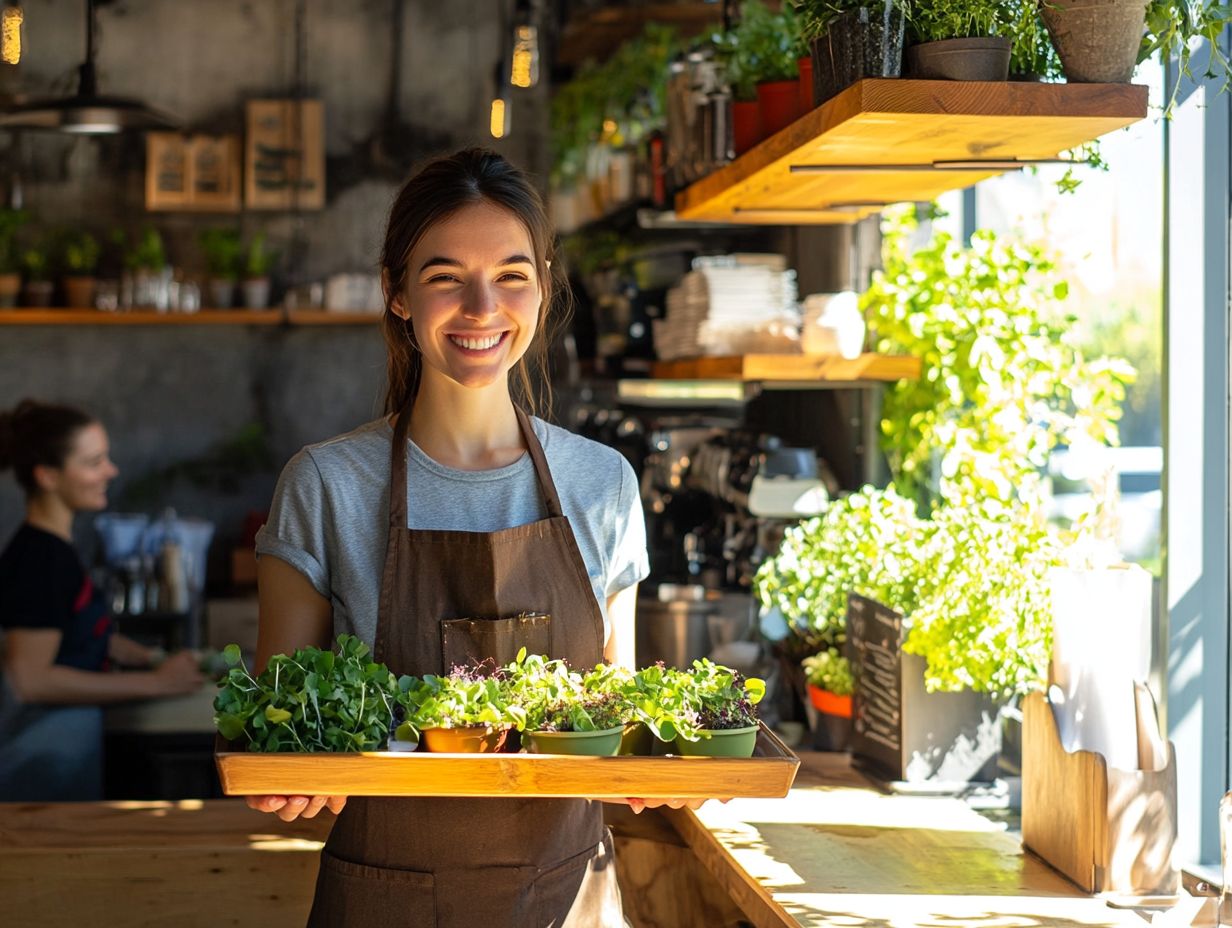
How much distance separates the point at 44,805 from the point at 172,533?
360 centimetres

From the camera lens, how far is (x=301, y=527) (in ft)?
6.72

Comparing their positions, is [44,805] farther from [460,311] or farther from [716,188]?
[716,188]

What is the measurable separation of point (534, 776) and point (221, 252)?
5.42 m

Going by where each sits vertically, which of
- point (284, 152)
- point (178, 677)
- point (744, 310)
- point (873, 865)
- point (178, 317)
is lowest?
point (178, 677)

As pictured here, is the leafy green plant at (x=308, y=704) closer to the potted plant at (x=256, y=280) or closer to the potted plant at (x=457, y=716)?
the potted plant at (x=457, y=716)

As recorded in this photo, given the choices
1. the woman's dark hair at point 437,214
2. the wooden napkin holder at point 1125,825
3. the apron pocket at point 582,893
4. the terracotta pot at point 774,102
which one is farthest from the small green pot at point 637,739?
the terracotta pot at point 774,102

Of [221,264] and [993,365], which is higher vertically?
[221,264]

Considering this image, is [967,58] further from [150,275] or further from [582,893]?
[150,275]

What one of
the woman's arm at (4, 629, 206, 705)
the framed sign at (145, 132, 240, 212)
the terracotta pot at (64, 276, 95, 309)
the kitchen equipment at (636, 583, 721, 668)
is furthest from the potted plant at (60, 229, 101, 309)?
the kitchen equipment at (636, 583, 721, 668)

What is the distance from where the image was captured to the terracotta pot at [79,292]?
665 cm

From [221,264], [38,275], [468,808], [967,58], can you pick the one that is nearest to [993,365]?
[967,58]

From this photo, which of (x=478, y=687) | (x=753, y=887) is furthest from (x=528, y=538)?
(x=753, y=887)

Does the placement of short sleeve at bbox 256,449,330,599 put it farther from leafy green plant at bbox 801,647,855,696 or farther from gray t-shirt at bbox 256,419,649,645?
leafy green plant at bbox 801,647,855,696

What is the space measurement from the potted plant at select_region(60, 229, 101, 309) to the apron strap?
4.91 m
